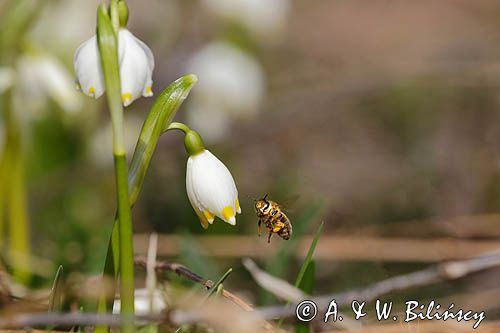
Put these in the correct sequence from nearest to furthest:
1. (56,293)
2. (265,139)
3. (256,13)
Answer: (56,293), (256,13), (265,139)

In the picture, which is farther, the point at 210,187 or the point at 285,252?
the point at 285,252

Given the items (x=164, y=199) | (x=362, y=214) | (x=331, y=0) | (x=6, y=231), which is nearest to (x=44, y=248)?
(x=6, y=231)

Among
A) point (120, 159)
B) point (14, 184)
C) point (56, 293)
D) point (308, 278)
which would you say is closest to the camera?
point (120, 159)

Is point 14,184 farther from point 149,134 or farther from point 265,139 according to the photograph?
point 265,139

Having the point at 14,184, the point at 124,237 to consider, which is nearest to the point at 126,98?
the point at 124,237

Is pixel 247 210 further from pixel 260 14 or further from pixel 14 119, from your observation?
pixel 14 119

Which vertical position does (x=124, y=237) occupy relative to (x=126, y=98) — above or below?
below

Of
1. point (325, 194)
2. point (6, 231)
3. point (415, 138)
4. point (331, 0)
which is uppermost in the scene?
point (331, 0)
